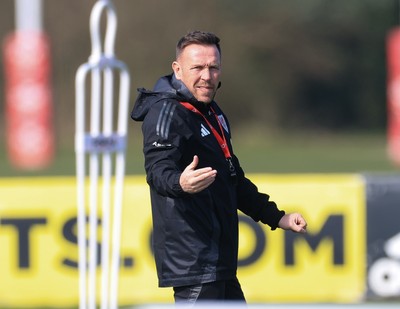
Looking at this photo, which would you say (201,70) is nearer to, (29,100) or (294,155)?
(29,100)

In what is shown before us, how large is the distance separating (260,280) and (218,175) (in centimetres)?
475

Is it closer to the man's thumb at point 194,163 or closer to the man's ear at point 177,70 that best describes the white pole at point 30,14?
the man's ear at point 177,70

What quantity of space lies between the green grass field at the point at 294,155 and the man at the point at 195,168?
18064mm

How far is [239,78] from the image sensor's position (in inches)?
1689

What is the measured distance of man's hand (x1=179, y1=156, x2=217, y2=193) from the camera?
4.57m

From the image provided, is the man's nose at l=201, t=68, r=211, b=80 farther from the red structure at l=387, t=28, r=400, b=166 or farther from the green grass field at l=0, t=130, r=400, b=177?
the red structure at l=387, t=28, r=400, b=166

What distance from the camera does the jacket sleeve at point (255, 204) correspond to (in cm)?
534

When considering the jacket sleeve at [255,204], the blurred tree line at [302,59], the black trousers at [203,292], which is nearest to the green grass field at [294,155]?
the blurred tree line at [302,59]

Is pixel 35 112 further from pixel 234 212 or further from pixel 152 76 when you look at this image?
pixel 234 212

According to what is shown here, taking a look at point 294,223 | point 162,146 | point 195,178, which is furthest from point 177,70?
point 294,223

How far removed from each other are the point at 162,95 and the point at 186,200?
458 mm

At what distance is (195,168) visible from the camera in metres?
4.91

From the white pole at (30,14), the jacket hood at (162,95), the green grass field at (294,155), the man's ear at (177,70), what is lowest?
the jacket hood at (162,95)

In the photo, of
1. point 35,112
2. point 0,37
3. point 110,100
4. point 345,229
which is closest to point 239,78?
point 0,37
